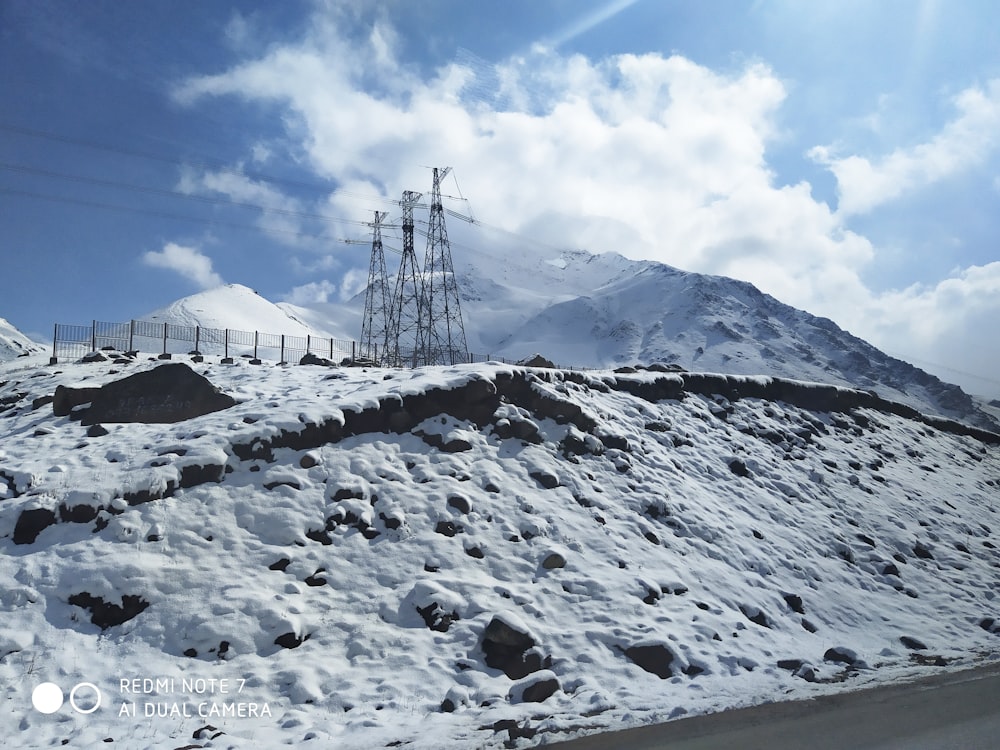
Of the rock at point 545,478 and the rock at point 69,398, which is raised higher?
the rock at point 69,398

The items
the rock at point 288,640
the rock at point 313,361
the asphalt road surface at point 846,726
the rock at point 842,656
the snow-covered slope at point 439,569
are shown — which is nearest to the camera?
the asphalt road surface at point 846,726

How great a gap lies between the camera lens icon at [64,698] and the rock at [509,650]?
5.31 metres

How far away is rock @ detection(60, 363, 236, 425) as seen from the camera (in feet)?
53.8

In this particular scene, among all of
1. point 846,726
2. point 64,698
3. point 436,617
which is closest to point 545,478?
point 436,617

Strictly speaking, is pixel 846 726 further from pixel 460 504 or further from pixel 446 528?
pixel 460 504

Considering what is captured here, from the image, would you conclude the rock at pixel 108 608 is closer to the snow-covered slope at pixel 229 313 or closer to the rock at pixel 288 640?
the rock at pixel 288 640

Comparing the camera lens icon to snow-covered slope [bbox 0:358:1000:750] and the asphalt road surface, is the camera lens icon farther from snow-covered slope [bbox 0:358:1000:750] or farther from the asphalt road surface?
the asphalt road surface

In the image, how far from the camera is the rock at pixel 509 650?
385 inches

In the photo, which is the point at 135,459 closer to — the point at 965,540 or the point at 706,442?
the point at 706,442

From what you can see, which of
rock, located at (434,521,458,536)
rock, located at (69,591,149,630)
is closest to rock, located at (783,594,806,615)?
rock, located at (434,521,458,536)

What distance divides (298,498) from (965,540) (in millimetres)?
19367

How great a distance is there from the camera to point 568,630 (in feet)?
35.4

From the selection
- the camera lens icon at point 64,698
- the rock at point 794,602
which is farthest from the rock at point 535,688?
the rock at point 794,602

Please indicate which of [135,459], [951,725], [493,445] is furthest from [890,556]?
[135,459]
